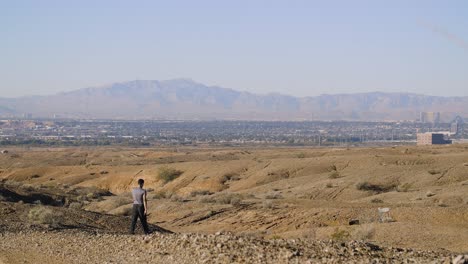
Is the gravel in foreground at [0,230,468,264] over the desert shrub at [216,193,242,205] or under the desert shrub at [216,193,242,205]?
over

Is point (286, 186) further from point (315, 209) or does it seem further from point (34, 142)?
point (34, 142)

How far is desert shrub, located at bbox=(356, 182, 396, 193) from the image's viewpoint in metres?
48.8

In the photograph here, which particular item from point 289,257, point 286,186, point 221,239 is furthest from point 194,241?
point 286,186

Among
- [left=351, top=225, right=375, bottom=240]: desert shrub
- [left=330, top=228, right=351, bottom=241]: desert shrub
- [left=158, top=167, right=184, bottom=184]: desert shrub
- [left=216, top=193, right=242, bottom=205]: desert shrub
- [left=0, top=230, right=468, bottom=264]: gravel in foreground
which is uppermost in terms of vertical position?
[left=0, top=230, right=468, bottom=264]: gravel in foreground

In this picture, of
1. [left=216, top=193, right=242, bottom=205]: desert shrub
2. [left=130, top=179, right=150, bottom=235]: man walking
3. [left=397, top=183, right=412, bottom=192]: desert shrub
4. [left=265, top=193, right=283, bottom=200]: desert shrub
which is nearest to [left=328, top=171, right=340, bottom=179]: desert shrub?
[left=397, top=183, right=412, bottom=192]: desert shrub

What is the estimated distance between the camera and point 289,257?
15.7 metres

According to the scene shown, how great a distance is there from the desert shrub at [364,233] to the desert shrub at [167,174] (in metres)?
43.0

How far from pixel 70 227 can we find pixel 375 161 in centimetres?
3979

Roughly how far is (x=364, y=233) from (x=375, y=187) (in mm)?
25289

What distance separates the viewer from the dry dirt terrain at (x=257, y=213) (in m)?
17.5

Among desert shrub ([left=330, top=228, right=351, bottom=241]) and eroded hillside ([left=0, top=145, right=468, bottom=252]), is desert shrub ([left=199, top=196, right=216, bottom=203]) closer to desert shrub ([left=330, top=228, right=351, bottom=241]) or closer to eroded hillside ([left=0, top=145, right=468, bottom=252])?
eroded hillside ([left=0, top=145, right=468, bottom=252])

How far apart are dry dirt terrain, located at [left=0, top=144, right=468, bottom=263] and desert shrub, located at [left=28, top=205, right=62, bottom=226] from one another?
7cm

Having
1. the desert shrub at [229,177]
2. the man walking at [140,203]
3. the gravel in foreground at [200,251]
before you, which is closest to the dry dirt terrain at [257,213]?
the gravel in foreground at [200,251]

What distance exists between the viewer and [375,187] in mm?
49656
